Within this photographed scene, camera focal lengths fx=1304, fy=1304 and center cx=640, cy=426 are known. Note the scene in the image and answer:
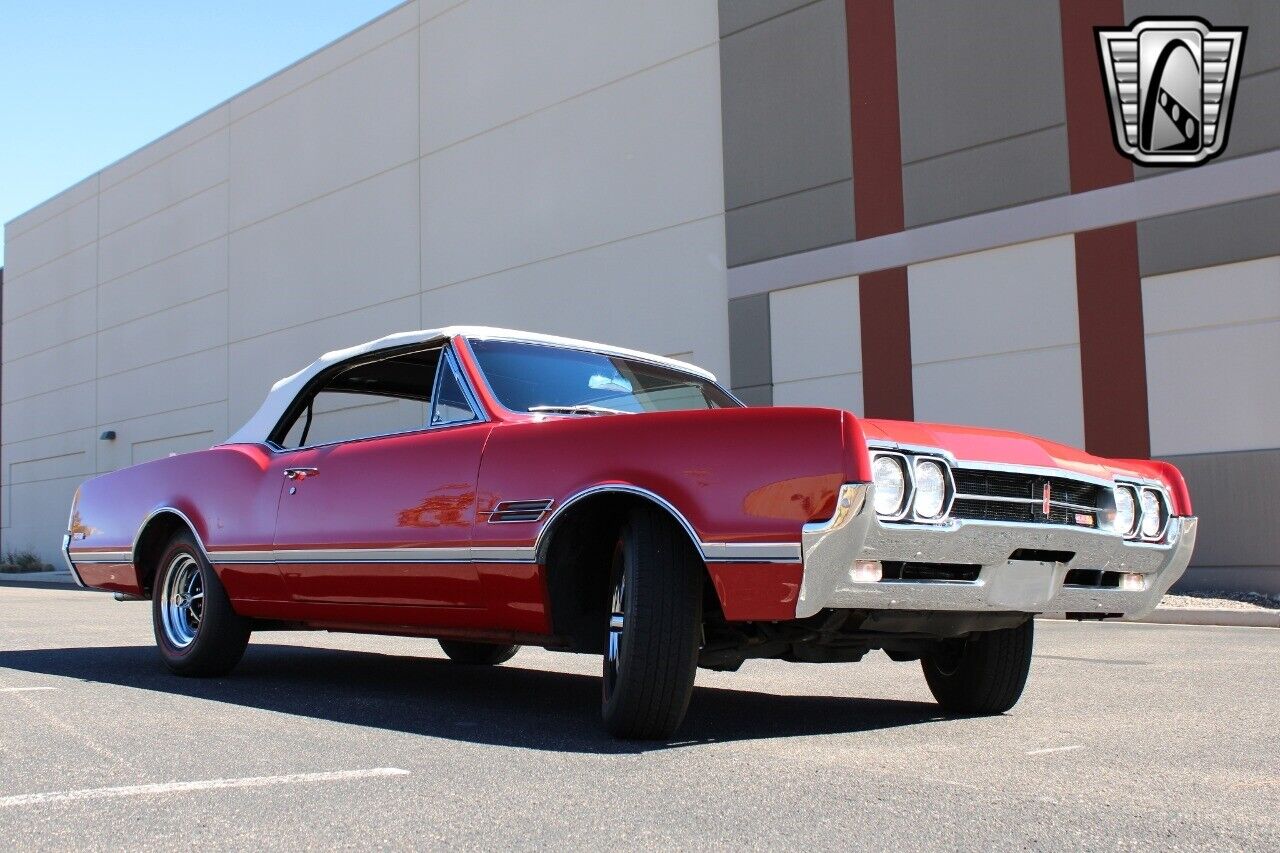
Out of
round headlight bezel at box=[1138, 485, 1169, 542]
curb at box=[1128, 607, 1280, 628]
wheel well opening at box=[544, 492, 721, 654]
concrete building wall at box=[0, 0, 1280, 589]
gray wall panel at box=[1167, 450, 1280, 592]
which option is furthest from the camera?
concrete building wall at box=[0, 0, 1280, 589]

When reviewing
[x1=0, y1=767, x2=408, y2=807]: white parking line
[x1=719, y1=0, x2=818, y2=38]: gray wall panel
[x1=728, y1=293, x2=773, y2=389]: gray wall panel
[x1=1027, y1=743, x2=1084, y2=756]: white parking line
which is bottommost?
[x1=1027, y1=743, x2=1084, y2=756]: white parking line

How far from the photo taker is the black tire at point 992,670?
496 centimetres

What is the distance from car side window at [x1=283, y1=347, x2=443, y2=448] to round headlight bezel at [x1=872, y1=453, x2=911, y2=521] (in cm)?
218

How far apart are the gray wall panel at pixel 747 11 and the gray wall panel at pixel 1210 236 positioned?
5.98 meters

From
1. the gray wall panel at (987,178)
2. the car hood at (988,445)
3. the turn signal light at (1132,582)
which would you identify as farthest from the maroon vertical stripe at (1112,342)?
the car hood at (988,445)

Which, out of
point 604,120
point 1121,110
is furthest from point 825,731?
point 604,120

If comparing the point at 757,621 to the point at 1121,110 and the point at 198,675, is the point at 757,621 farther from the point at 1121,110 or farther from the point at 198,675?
the point at 1121,110

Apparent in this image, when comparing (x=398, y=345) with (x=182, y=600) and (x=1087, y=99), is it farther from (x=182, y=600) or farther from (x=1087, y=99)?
(x=1087, y=99)

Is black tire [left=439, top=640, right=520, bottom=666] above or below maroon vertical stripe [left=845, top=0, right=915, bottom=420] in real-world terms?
below

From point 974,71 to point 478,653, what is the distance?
36.7ft

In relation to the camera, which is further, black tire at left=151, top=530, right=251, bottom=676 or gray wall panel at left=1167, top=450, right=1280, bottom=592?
gray wall panel at left=1167, top=450, right=1280, bottom=592

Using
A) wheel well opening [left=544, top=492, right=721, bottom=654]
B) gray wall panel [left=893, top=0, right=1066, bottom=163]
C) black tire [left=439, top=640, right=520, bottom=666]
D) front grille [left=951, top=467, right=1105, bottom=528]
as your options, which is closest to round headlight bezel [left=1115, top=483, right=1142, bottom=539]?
front grille [left=951, top=467, right=1105, bottom=528]

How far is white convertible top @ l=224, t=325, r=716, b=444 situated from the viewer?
5496 mm

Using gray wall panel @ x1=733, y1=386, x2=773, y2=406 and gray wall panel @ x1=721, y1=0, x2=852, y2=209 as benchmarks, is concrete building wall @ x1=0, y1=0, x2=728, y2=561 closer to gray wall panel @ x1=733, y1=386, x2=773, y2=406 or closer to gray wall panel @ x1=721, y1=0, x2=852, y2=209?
gray wall panel @ x1=721, y1=0, x2=852, y2=209
